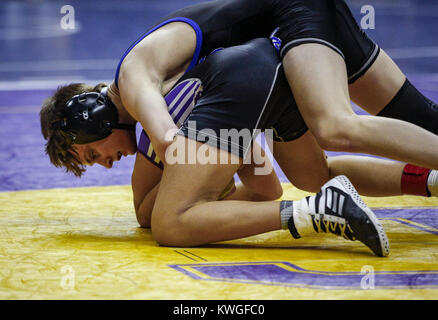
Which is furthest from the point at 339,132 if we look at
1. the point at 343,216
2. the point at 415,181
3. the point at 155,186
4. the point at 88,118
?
the point at 88,118

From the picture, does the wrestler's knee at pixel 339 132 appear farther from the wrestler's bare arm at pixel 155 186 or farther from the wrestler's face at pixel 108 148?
the wrestler's face at pixel 108 148

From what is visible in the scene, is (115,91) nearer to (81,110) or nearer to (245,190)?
(81,110)

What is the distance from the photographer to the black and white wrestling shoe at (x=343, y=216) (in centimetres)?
239

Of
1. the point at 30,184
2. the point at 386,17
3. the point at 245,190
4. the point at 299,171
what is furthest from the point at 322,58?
the point at 386,17

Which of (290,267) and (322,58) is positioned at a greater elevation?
(322,58)

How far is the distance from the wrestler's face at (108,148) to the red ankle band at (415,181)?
1.31 meters

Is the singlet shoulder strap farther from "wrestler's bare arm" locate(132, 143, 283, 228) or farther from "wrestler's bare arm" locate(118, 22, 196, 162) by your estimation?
"wrestler's bare arm" locate(132, 143, 283, 228)

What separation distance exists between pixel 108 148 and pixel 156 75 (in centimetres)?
56

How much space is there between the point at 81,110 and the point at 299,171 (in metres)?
1.08

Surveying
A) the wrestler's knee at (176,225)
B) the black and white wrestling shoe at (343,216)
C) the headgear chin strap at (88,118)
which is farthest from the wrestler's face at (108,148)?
the black and white wrestling shoe at (343,216)

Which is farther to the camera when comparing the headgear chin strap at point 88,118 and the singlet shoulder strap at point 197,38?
the headgear chin strap at point 88,118

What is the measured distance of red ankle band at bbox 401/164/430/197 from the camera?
2.93 m

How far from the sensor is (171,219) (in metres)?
2.65

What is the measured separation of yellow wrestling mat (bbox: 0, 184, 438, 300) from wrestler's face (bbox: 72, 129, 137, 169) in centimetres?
32
